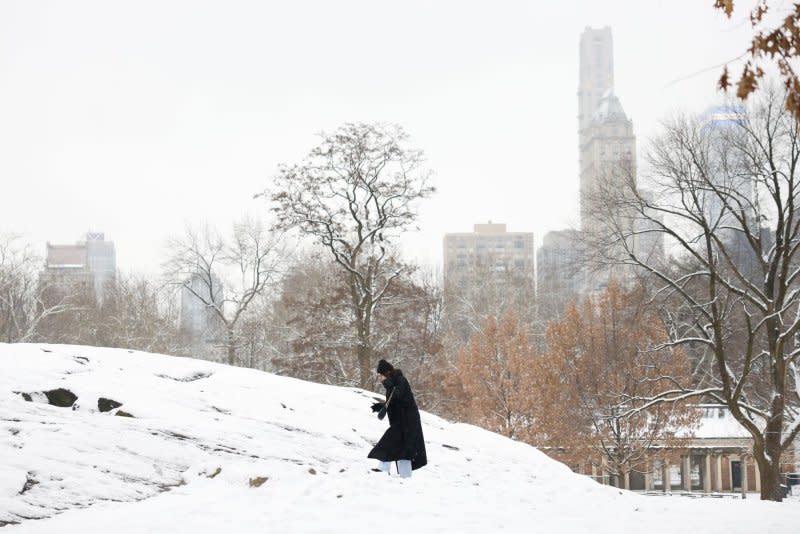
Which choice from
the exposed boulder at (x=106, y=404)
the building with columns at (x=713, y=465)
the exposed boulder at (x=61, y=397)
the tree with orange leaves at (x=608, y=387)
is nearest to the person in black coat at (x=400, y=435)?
the exposed boulder at (x=106, y=404)

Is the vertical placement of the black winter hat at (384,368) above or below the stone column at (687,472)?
above

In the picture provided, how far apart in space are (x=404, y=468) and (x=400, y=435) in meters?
0.52

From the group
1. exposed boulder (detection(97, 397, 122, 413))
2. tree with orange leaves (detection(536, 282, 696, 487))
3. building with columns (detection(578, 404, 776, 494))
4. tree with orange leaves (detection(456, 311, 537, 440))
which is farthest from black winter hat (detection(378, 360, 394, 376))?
building with columns (detection(578, 404, 776, 494))

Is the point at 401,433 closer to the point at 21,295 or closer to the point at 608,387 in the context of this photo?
the point at 608,387

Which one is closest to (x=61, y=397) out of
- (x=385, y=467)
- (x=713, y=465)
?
(x=385, y=467)

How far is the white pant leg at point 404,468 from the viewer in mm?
12039

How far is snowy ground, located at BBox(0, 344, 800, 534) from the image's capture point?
30.0ft

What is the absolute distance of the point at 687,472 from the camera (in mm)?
47531

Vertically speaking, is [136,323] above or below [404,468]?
above

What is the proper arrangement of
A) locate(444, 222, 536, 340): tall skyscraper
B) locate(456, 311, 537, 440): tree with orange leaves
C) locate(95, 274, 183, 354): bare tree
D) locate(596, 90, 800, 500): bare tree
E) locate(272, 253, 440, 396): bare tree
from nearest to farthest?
locate(596, 90, 800, 500): bare tree < locate(272, 253, 440, 396): bare tree < locate(456, 311, 537, 440): tree with orange leaves < locate(95, 274, 183, 354): bare tree < locate(444, 222, 536, 340): tall skyscraper

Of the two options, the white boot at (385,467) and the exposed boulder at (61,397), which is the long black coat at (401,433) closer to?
the white boot at (385,467)

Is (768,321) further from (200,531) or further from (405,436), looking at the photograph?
(200,531)

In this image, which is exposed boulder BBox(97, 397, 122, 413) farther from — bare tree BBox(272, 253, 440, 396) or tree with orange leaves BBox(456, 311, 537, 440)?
tree with orange leaves BBox(456, 311, 537, 440)

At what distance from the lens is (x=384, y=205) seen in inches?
1250
